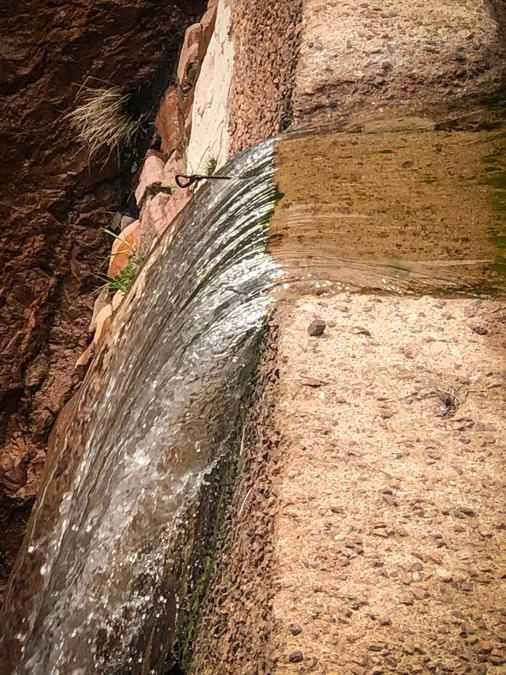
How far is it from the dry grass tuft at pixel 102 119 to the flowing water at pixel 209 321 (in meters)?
1.58

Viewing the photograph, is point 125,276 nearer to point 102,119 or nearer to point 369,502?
point 102,119

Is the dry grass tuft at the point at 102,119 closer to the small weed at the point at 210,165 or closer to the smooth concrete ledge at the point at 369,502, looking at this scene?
the small weed at the point at 210,165

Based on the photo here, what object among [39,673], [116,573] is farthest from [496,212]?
[39,673]

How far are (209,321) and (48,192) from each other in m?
2.22

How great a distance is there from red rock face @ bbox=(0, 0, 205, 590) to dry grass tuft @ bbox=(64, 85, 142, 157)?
0.18 ft

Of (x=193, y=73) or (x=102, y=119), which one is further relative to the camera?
(x=102, y=119)

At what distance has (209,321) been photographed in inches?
82.1

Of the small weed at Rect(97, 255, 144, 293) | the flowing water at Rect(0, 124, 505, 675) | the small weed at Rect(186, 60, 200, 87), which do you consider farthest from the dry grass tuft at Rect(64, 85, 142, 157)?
the flowing water at Rect(0, 124, 505, 675)

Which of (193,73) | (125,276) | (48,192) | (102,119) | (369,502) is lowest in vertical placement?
(125,276)

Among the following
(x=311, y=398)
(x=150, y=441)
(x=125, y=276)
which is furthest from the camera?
(x=125, y=276)

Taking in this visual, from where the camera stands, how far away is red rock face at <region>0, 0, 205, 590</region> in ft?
12.7

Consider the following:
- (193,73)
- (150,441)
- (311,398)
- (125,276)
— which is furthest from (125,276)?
(311,398)

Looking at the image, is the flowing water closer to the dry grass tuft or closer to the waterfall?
the waterfall

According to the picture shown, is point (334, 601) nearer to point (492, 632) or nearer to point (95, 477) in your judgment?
point (492, 632)
